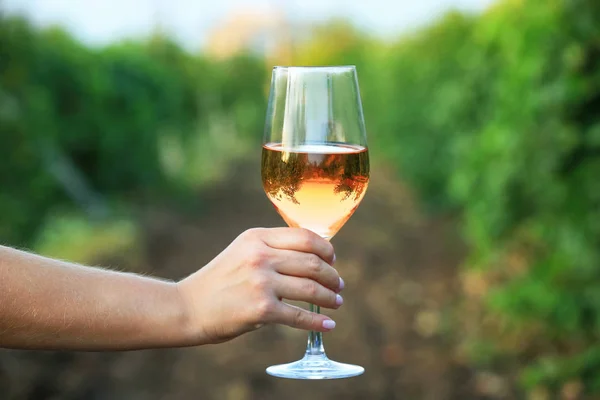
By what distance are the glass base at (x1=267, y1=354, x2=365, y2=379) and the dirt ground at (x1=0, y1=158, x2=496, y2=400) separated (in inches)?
198

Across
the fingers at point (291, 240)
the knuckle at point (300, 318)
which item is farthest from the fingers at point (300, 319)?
the fingers at point (291, 240)

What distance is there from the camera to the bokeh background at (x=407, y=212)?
642 centimetres

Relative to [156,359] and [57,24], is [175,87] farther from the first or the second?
[156,359]

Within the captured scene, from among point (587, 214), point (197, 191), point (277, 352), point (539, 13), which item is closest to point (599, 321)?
point (587, 214)

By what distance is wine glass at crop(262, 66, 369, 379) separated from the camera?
205 centimetres

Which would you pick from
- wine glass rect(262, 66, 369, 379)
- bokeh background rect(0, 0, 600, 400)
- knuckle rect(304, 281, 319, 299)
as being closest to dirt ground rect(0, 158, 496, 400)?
bokeh background rect(0, 0, 600, 400)

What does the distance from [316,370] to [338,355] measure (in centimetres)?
590

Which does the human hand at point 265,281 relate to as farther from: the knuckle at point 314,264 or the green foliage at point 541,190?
the green foliage at point 541,190

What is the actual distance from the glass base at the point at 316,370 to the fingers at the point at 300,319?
0.53 feet

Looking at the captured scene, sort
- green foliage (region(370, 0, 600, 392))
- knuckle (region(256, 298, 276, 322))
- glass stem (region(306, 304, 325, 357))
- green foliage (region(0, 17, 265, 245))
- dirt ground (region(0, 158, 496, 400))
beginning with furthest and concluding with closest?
green foliage (region(0, 17, 265, 245)) < dirt ground (region(0, 158, 496, 400)) < green foliage (region(370, 0, 600, 392)) < glass stem (region(306, 304, 325, 357)) < knuckle (region(256, 298, 276, 322))

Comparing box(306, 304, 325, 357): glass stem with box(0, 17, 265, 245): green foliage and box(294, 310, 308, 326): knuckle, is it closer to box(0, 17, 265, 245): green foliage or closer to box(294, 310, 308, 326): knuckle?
box(294, 310, 308, 326): knuckle

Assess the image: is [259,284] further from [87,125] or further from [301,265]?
[87,125]

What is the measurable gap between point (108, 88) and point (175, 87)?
5235 millimetres

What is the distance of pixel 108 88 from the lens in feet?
45.2
